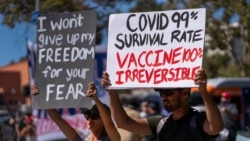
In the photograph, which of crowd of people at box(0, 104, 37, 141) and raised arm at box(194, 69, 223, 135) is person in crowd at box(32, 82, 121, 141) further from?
crowd of people at box(0, 104, 37, 141)

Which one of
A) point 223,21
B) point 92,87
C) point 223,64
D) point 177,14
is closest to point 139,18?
point 177,14

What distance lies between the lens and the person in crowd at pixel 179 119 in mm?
4059

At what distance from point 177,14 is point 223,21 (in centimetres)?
1310

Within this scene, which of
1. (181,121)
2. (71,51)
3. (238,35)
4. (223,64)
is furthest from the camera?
(223,64)

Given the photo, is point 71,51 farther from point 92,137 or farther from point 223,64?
point 223,64

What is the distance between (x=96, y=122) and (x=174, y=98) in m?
1.10

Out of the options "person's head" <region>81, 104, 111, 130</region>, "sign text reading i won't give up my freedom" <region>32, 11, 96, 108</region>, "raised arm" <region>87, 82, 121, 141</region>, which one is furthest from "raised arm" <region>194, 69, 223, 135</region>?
"sign text reading i won't give up my freedom" <region>32, 11, 96, 108</region>

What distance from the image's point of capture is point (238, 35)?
62.8ft

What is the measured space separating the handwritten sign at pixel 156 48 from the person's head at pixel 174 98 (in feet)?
0.17

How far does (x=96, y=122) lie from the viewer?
206 inches

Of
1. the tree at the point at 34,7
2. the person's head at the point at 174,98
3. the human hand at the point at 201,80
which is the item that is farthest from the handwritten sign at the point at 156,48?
the tree at the point at 34,7

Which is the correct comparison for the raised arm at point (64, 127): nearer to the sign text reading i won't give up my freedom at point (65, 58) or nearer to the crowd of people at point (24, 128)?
the sign text reading i won't give up my freedom at point (65, 58)

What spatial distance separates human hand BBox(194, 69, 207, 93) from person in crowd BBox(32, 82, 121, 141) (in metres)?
1.06

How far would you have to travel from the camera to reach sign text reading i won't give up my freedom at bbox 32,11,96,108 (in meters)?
5.46
